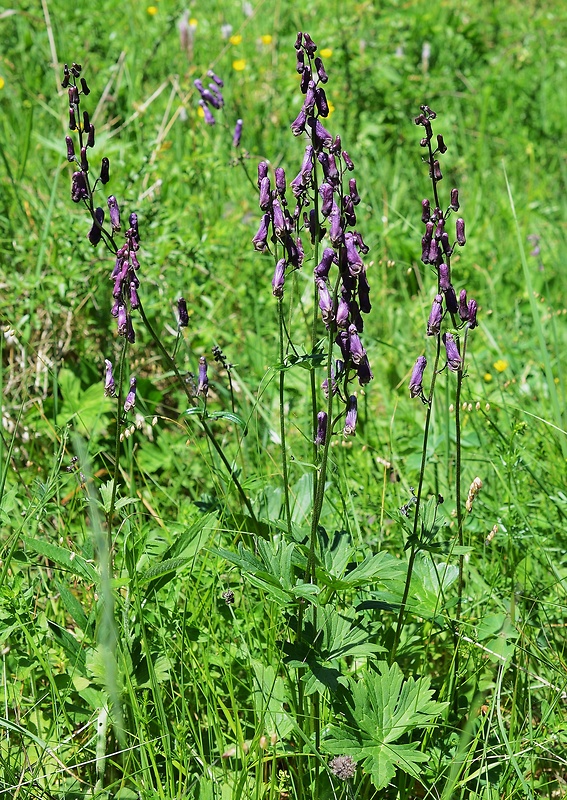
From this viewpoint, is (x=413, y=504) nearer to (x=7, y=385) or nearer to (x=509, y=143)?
(x=7, y=385)

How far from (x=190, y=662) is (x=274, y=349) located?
1.97m

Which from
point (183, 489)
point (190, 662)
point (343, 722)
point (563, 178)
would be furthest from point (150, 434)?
point (563, 178)

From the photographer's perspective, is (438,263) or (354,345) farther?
(438,263)

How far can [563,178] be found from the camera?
17.3 feet

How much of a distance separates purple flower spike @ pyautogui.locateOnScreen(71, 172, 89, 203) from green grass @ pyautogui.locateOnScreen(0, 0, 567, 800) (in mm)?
609

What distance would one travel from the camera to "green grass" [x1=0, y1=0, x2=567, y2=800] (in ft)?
6.70

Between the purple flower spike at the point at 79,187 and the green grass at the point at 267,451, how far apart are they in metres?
0.61

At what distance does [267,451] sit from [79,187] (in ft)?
3.87

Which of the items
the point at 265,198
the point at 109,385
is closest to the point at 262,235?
the point at 265,198

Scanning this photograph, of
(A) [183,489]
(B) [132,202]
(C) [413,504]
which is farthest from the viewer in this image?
(B) [132,202]

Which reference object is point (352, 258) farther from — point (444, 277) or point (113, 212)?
point (113, 212)

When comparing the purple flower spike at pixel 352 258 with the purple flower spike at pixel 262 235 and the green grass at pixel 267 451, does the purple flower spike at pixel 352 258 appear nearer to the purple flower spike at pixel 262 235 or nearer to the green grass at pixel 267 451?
the purple flower spike at pixel 262 235

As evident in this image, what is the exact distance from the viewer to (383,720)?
1.99 metres

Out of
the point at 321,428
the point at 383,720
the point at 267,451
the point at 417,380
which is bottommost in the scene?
the point at 383,720
